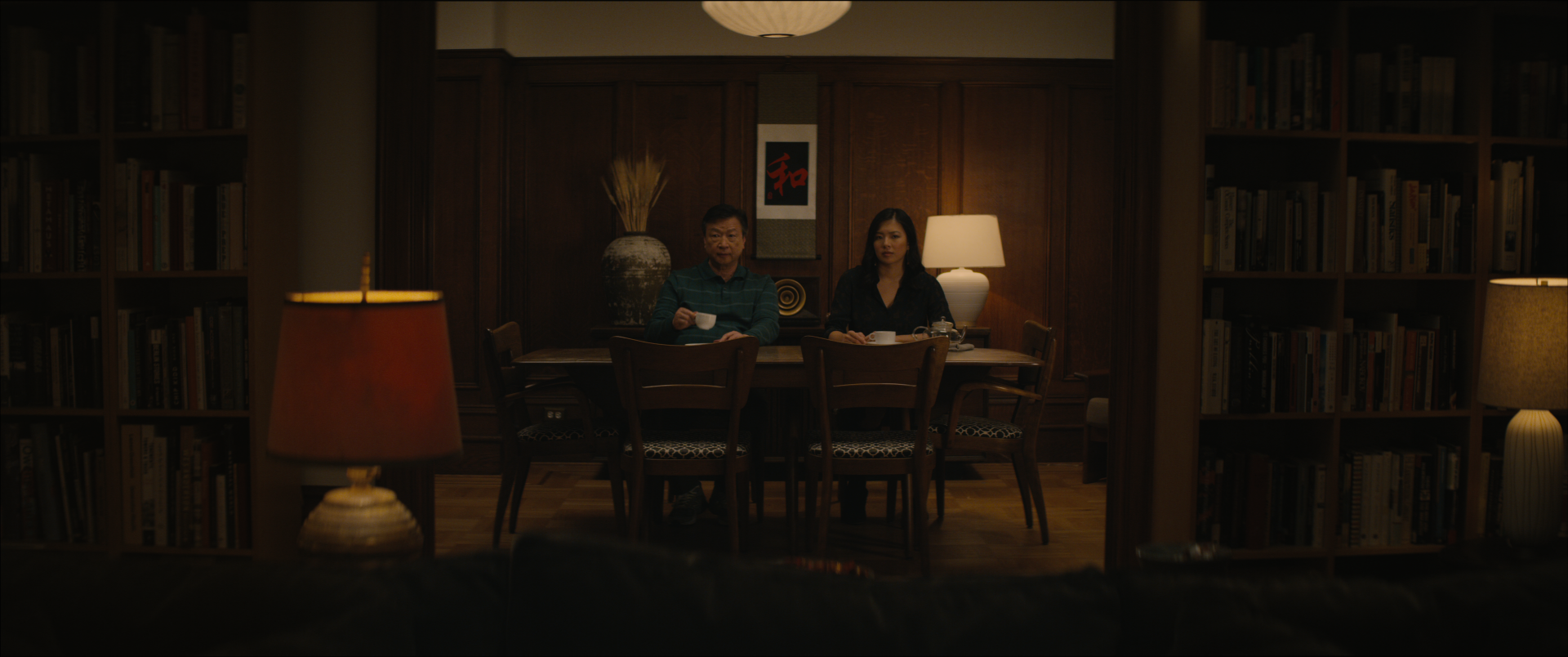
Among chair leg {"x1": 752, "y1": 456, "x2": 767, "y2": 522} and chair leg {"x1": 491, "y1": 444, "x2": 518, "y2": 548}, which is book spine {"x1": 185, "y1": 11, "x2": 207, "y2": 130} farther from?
chair leg {"x1": 752, "y1": 456, "x2": 767, "y2": 522}

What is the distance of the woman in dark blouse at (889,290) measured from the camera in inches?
156

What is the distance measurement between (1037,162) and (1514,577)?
14.6 ft

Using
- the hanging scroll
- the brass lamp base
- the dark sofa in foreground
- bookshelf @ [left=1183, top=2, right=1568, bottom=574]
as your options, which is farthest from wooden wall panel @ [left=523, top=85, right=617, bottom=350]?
the dark sofa in foreground

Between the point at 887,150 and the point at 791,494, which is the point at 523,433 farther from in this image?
the point at 887,150

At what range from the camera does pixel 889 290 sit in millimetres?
4047

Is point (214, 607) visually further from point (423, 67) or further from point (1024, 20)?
point (1024, 20)

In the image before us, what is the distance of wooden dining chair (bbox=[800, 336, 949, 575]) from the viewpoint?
2971mm

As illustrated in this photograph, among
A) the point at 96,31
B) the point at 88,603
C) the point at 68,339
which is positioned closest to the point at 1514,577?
the point at 88,603

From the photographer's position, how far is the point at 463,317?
204 inches

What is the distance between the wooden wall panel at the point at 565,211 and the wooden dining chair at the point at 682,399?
87.5 inches

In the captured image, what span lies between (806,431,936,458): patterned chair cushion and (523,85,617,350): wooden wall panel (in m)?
2.42

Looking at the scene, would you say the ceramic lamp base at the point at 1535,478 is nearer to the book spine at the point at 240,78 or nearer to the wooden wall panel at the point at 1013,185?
the wooden wall panel at the point at 1013,185

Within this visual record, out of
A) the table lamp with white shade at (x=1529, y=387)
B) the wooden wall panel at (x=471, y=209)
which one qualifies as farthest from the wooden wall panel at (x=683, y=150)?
the table lamp with white shade at (x=1529, y=387)

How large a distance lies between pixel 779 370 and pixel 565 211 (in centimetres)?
245
